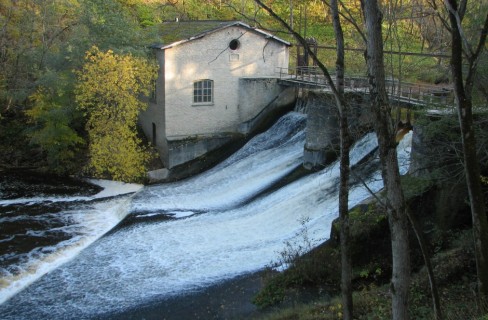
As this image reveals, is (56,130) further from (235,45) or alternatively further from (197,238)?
(197,238)

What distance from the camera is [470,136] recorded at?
6.62m

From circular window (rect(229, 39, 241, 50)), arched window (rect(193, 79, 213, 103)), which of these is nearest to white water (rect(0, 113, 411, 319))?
arched window (rect(193, 79, 213, 103))

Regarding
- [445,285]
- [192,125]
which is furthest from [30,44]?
[445,285]

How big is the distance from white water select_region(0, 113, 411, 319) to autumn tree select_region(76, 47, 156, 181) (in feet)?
6.89

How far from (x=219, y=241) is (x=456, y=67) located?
8.79m

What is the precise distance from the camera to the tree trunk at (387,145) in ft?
18.1

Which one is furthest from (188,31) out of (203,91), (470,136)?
(470,136)

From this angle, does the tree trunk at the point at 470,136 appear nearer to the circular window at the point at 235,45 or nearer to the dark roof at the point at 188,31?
the dark roof at the point at 188,31

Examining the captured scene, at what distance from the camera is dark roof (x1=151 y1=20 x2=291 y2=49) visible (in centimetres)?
2083

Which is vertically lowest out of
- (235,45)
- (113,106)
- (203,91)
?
(113,106)

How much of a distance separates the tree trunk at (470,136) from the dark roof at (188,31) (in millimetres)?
14027

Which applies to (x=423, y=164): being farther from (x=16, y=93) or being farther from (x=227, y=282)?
(x=16, y=93)

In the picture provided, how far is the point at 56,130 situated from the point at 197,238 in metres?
10.3

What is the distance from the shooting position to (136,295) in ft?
36.7
